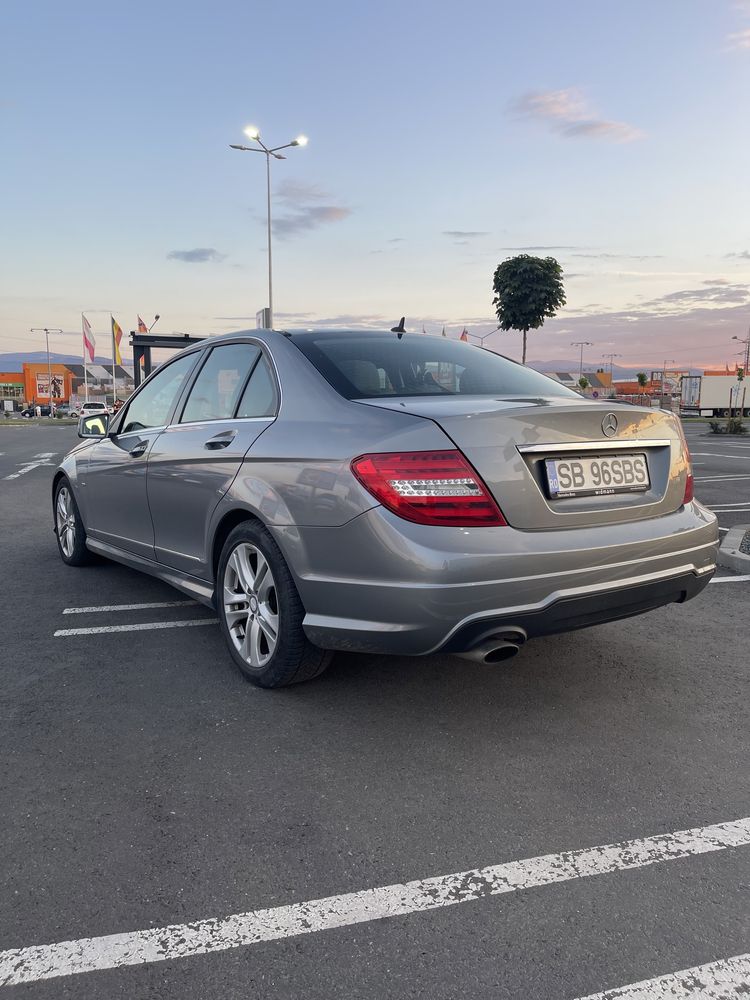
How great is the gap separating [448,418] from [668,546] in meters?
1.11

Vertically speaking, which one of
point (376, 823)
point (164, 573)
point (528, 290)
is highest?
point (528, 290)

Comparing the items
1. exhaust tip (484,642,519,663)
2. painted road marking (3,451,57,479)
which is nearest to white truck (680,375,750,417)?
painted road marking (3,451,57,479)

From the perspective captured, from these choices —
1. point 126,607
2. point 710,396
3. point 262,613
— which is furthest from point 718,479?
point 710,396

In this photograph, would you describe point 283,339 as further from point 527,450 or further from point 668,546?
point 668,546

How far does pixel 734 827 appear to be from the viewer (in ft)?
8.06

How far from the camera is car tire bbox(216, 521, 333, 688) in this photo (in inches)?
129

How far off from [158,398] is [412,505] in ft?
8.59

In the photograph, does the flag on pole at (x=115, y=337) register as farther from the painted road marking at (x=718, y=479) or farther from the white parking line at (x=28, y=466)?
the painted road marking at (x=718, y=479)

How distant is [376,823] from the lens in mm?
2482

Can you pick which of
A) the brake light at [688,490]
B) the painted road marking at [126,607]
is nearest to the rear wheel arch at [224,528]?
the painted road marking at [126,607]

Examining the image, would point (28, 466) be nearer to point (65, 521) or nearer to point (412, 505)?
point (65, 521)

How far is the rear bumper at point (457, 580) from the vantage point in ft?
9.09

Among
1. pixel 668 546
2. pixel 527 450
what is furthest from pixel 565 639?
pixel 527 450

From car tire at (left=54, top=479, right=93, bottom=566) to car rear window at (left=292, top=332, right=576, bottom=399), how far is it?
2882 mm
